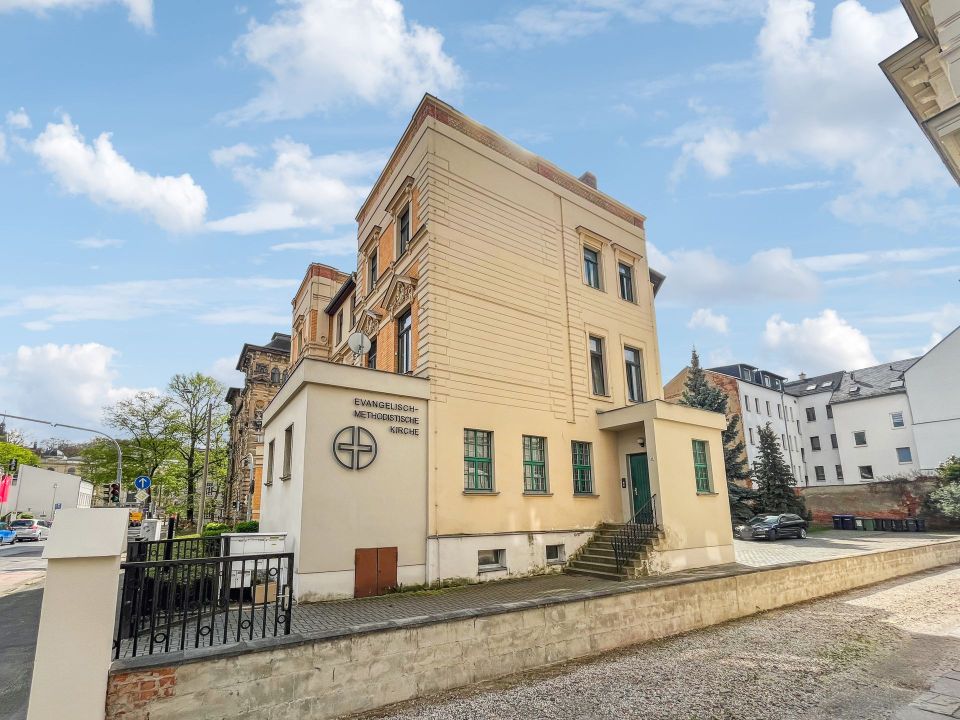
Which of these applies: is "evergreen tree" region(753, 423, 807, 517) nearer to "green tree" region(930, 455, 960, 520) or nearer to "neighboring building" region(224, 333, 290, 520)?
"green tree" region(930, 455, 960, 520)

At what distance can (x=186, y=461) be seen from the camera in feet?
136

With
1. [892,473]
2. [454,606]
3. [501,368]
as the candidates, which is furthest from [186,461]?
[892,473]

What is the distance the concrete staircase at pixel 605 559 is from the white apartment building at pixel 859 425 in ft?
127

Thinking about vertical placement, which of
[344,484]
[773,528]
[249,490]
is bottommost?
[773,528]

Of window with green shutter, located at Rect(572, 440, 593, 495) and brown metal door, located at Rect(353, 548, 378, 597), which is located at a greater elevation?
window with green shutter, located at Rect(572, 440, 593, 495)

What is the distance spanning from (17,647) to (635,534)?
13433 mm

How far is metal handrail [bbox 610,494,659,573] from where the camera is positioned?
44.1 feet

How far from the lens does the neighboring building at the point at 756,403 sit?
146ft

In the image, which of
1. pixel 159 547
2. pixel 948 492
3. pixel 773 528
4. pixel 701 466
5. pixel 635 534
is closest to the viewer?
pixel 159 547

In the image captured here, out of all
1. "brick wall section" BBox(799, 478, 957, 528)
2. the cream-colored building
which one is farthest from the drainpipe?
"brick wall section" BBox(799, 478, 957, 528)

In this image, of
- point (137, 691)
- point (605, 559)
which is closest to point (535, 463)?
point (605, 559)

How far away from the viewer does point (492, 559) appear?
13438mm

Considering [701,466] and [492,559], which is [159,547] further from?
[701,466]

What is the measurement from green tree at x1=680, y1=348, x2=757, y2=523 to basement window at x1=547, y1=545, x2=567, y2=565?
16.9 m
